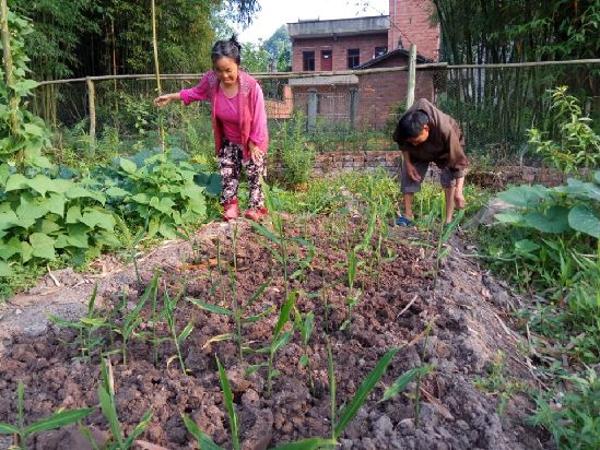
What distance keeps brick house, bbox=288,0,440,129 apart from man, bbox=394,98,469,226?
7.43 feet

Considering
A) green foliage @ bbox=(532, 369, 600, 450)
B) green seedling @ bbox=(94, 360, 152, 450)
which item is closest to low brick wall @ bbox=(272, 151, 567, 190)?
green foliage @ bbox=(532, 369, 600, 450)

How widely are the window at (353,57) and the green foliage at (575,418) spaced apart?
29.0 meters

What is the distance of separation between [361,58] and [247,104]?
26.9m

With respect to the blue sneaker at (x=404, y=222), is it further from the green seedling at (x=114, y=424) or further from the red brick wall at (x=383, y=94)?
the red brick wall at (x=383, y=94)

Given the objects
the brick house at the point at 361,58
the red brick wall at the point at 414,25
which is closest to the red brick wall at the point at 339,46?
the brick house at the point at 361,58

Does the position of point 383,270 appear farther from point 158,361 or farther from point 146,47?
point 146,47

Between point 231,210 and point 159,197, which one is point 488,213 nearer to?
point 231,210

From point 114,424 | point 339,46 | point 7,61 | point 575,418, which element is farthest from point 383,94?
point 339,46

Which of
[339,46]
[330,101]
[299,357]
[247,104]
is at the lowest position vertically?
[299,357]

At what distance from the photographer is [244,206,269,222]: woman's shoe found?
355cm

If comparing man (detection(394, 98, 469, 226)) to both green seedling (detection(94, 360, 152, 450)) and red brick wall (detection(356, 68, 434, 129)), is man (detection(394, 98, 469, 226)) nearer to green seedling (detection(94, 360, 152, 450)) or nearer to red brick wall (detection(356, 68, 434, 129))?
red brick wall (detection(356, 68, 434, 129))

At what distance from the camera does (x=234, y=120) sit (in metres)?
3.66

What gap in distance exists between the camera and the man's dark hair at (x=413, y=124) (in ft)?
11.0

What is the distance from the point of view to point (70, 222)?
8.96 ft
